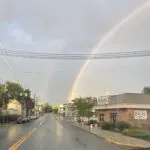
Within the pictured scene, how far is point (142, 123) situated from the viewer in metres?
48.5

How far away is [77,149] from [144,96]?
3722cm

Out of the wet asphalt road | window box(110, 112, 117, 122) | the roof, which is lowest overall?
the wet asphalt road

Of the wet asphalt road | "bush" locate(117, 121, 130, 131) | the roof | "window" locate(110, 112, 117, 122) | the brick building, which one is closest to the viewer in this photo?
the wet asphalt road

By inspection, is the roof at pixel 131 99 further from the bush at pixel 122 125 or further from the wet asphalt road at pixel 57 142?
the wet asphalt road at pixel 57 142

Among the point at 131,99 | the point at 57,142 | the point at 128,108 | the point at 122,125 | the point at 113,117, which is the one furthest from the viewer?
the point at 113,117

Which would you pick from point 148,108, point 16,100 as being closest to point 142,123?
point 148,108

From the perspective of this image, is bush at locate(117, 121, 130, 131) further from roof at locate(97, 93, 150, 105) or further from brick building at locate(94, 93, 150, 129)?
roof at locate(97, 93, 150, 105)

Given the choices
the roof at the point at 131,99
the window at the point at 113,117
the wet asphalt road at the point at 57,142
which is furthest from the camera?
the window at the point at 113,117

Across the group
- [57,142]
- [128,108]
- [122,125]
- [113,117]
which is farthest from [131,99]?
[57,142]

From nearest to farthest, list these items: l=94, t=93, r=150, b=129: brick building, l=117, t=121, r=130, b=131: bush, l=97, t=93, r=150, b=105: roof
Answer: l=117, t=121, r=130, b=131: bush, l=94, t=93, r=150, b=129: brick building, l=97, t=93, r=150, b=105: roof

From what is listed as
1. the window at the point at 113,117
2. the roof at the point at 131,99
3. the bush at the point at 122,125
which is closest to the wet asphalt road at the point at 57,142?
the bush at the point at 122,125

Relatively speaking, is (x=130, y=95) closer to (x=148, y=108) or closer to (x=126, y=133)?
(x=148, y=108)

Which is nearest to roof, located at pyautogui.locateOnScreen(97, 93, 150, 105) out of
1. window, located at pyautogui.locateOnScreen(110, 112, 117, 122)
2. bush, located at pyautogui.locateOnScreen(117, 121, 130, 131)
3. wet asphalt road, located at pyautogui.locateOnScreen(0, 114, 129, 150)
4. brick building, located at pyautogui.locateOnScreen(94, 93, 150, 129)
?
brick building, located at pyautogui.locateOnScreen(94, 93, 150, 129)

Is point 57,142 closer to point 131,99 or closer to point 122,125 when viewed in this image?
point 122,125
